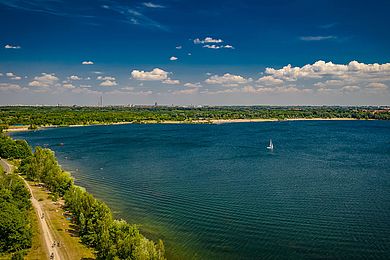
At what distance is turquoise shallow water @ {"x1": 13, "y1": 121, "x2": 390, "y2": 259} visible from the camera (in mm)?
27422

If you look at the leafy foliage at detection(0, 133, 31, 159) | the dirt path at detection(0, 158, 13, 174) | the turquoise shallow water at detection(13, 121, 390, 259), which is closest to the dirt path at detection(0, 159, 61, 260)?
the turquoise shallow water at detection(13, 121, 390, 259)

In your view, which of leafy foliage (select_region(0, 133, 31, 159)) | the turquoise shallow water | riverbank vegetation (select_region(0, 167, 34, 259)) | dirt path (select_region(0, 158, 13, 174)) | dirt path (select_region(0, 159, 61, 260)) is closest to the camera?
Result: riverbank vegetation (select_region(0, 167, 34, 259))

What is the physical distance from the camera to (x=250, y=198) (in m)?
39.7

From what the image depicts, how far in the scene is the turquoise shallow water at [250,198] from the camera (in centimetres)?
2742

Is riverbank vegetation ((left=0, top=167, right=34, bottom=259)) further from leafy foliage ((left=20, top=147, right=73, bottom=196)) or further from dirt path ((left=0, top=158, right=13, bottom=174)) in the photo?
dirt path ((left=0, top=158, right=13, bottom=174))

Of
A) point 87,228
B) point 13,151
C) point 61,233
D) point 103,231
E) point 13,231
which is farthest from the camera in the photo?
point 13,151

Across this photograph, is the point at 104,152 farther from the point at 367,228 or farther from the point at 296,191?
the point at 367,228

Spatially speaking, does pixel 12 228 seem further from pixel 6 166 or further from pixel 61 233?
pixel 6 166

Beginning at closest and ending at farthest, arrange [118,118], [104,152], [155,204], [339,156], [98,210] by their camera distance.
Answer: [98,210] < [155,204] < [339,156] < [104,152] < [118,118]

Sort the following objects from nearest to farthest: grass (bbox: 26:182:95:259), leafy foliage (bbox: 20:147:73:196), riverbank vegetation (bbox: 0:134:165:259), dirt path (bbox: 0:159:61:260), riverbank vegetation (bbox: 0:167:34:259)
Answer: riverbank vegetation (bbox: 0:134:165:259) → riverbank vegetation (bbox: 0:167:34:259) → dirt path (bbox: 0:159:61:260) → grass (bbox: 26:182:95:259) → leafy foliage (bbox: 20:147:73:196)

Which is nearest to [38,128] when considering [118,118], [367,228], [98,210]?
[118,118]

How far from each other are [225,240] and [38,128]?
441ft

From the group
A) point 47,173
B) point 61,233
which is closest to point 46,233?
point 61,233

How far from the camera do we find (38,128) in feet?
471
